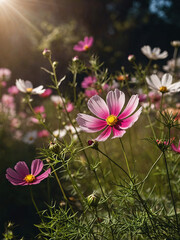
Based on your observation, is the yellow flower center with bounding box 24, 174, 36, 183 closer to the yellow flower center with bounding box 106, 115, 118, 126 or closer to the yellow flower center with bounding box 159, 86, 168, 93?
the yellow flower center with bounding box 106, 115, 118, 126

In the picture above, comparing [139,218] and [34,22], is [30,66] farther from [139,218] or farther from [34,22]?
[139,218]

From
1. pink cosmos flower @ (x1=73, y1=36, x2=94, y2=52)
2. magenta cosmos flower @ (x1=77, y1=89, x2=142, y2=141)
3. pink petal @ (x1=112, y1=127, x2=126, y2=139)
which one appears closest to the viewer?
pink petal @ (x1=112, y1=127, x2=126, y2=139)

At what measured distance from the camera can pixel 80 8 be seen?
221 inches

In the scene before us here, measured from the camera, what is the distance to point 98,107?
727mm

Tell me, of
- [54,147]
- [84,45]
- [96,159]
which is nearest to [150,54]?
[84,45]

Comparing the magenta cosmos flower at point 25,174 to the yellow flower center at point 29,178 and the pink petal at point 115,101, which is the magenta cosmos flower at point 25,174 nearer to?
the yellow flower center at point 29,178

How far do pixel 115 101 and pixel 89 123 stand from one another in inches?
4.0

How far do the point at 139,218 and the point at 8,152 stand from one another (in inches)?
56.9

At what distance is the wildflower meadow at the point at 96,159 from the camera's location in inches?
27.9

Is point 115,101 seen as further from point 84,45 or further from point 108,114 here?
point 84,45

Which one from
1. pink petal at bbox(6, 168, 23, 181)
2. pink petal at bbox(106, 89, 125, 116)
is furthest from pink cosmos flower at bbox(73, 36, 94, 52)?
pink petal at bbox(6, 168, 23, 181)

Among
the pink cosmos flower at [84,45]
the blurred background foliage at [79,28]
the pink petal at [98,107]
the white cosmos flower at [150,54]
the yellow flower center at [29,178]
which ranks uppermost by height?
the pink cosmos flower at [84,45]

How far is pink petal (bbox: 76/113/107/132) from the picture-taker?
2.21 ft

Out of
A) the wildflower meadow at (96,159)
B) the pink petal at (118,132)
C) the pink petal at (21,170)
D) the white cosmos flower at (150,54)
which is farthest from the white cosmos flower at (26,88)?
the white cosmos flower at (150,54)
